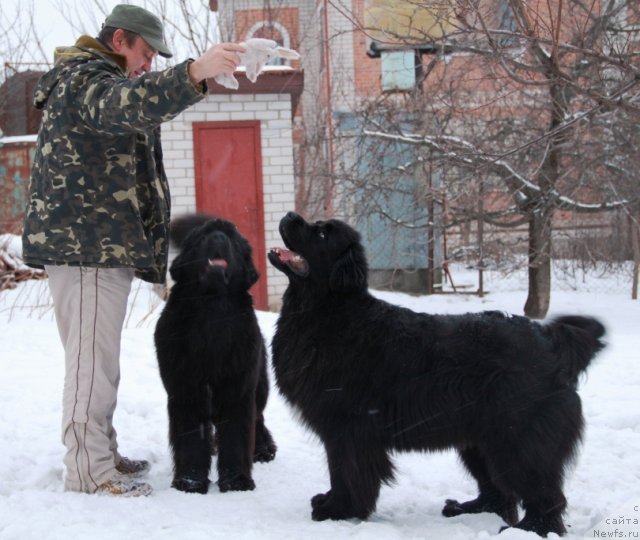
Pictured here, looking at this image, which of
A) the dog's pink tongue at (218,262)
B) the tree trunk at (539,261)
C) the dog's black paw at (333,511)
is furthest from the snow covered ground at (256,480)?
the tree trunk at (539,261)

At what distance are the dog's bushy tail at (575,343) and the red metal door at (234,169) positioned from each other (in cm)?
761

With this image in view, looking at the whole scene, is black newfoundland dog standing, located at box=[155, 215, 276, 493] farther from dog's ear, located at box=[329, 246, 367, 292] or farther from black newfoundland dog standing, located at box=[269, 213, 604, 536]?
dog's ear, located at box=[329, 246, 367, 292]

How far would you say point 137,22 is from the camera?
3.29 meters

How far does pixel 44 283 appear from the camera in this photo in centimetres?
866

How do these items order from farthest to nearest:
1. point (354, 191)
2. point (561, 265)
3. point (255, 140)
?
point (561, 265) → point (354, 191) → point (255, 140)

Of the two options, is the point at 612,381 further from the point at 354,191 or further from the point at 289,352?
the point at 354,191

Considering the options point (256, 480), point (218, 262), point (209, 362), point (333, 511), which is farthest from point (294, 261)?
point (256, 480)

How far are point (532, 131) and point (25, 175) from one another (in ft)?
29.7

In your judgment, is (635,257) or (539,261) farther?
(635,257)

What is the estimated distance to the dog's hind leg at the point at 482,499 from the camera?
3.19 metres

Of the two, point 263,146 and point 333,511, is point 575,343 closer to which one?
point 333,511

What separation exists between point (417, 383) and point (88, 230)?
5.53 feet

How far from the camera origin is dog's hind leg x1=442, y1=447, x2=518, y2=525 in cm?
319

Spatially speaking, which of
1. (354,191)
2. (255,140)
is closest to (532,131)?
(354,191)
